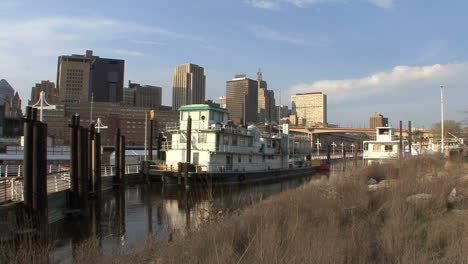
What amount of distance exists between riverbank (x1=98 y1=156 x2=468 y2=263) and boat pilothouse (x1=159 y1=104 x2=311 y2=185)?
67.9 feet

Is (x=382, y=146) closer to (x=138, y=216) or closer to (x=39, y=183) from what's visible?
(x=138, y=216)

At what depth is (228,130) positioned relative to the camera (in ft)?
116

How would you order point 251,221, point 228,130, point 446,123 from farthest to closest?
1. point 446,123
2. point 228,130
3. point 251,221

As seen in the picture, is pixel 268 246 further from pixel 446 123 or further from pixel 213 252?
pixel 446 123

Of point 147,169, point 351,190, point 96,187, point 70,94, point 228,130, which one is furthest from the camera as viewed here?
point 70,94

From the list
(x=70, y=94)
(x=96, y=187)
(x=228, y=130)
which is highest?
(x=70, y=94)

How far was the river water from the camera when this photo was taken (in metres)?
12.5

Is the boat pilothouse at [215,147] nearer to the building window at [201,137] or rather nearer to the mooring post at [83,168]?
the building window at [201,137]

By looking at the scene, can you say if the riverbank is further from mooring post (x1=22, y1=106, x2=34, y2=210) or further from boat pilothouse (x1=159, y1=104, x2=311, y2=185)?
boat pilothouse (x1=159, y1=104, x2=311, y2=185)

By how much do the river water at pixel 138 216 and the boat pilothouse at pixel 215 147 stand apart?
3.86m

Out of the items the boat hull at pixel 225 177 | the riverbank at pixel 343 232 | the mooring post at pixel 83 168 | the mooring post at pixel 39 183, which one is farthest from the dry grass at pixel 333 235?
the boat hull at pixel 225 177

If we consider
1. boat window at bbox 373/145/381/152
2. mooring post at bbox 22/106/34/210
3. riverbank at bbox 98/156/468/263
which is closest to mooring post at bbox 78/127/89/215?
mooring post at bbox 22/106/34/210

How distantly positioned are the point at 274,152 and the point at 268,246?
38.5 meters

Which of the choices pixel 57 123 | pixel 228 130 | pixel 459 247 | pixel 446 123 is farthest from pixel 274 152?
pixel 57 123
